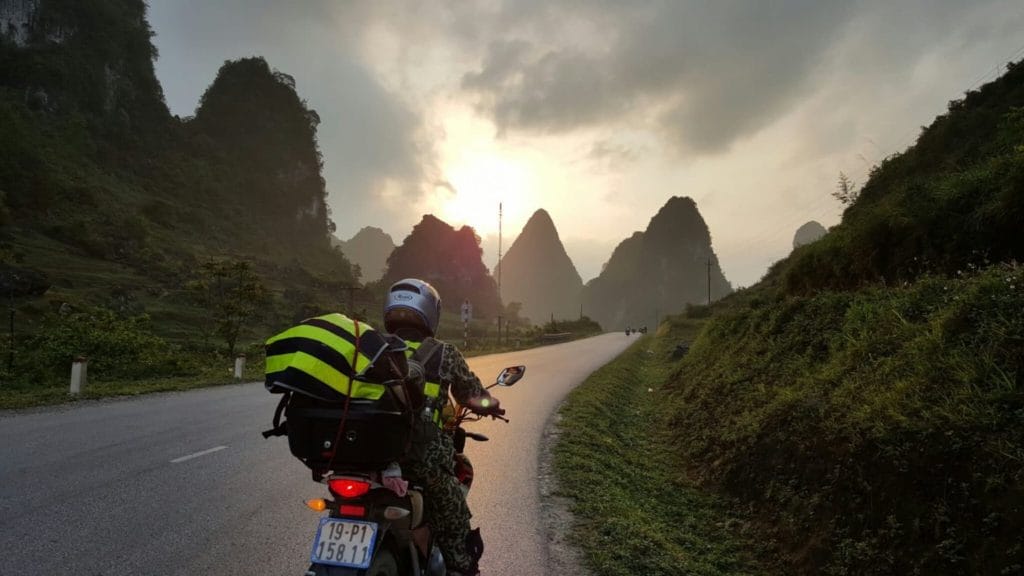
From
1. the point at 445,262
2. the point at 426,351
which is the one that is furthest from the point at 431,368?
the point at 445,262

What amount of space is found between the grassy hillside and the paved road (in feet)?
7.46

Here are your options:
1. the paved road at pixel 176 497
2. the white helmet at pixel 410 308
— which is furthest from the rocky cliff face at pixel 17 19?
the white helmet at pixel 410 308

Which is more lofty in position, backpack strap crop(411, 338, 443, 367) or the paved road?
backpack strap crop(411, 338, 443, 367)

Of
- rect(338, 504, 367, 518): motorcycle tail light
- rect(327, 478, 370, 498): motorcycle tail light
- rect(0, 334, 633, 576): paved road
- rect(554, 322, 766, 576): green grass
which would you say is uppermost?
rect(327, 478, 370, 498): motorcycle tail light

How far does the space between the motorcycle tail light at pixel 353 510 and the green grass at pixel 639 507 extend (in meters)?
2.22

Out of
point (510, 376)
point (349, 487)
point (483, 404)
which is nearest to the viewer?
point (349, 487)

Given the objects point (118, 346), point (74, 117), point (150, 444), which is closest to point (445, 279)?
point (74, 117)

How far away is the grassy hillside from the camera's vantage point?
3.46 m

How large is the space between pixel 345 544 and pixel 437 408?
813 millimetres

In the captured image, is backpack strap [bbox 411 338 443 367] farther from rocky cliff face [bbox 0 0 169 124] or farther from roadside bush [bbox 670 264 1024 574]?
rocky cliff face [bbox 0 0 169 124]

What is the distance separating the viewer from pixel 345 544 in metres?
2.49

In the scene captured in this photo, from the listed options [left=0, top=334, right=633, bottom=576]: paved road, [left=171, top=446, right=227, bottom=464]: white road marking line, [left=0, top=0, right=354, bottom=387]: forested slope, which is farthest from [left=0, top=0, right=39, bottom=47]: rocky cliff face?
[left=171, top=446, right=227, bottom=464]: white road marking line

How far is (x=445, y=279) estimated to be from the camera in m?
124

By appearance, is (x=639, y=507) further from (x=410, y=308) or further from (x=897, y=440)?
(x=410, y=308)
